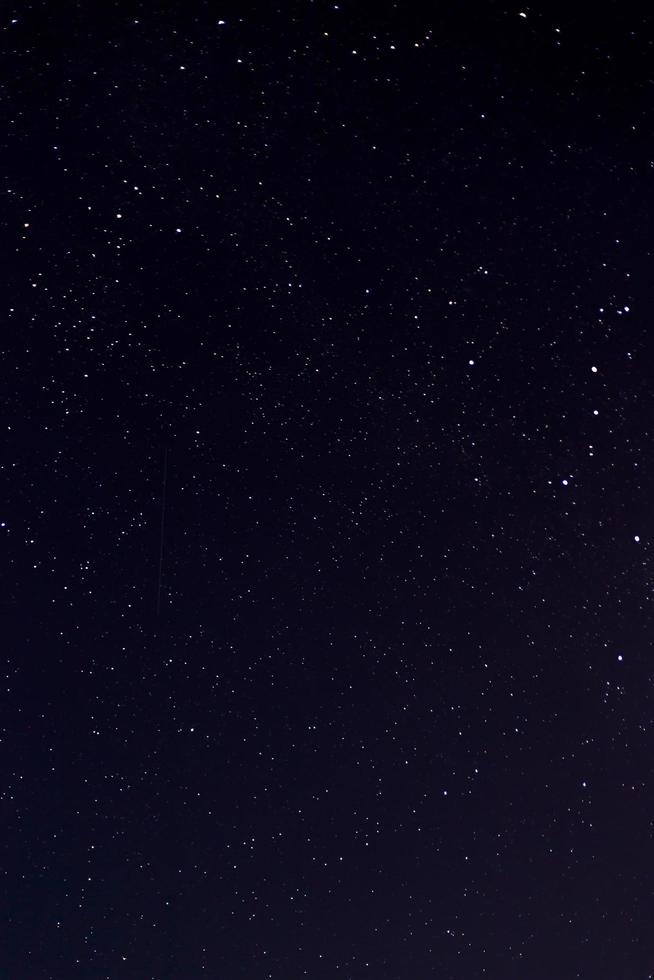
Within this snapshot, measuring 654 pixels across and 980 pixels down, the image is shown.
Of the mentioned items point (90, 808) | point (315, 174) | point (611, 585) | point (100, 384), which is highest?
point (315, 174)

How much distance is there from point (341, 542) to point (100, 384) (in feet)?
0.63

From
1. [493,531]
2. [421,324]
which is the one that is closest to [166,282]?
[421,324]

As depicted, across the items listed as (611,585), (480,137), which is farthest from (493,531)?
(480,137)

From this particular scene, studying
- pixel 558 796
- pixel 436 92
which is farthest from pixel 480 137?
pixel 558 796

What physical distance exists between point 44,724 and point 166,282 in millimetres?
303

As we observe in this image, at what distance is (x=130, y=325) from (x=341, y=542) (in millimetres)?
202

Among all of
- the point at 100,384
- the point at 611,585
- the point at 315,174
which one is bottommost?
the point at 611,585

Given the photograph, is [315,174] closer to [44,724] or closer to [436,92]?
[436,92]

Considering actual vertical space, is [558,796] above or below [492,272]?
below

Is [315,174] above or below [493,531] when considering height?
above

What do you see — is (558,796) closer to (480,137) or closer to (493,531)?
(493,531)

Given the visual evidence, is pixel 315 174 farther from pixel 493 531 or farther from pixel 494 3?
pixel 493 531

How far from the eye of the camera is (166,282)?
2.12 ft

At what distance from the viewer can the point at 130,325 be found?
646 millimetres
